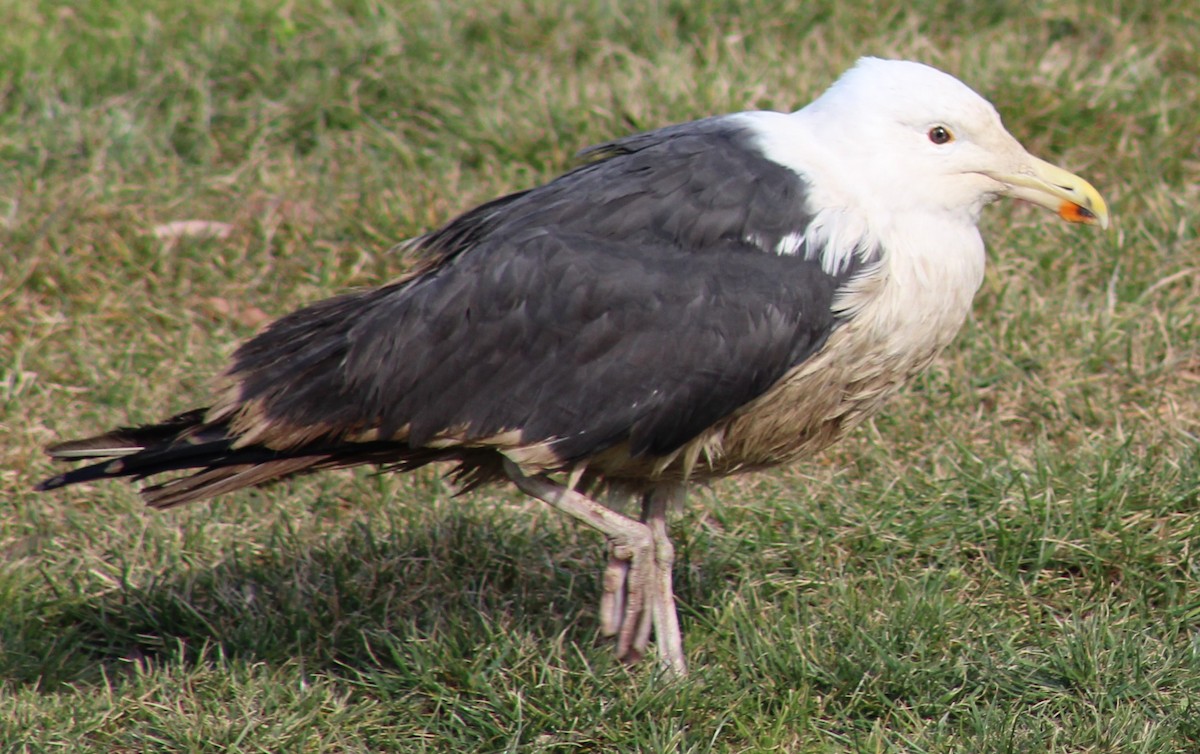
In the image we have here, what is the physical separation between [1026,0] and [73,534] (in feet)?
14.6

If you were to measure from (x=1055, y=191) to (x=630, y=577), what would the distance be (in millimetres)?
1406

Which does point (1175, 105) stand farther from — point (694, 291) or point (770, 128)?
point (694, 291)

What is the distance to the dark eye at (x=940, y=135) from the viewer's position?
375cm

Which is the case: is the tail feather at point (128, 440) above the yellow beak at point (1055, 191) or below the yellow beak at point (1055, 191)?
below

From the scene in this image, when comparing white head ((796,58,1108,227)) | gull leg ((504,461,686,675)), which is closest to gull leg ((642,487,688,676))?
gull leg ((504,461,686,675))

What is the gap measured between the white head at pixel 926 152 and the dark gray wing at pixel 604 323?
17cm

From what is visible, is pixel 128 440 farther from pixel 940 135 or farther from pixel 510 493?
pixel 940 135

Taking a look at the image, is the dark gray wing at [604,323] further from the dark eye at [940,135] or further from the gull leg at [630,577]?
the dark eye at [940,135]

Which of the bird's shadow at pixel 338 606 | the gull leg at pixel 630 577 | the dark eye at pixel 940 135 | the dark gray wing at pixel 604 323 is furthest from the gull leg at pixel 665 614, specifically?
the dark eye at pixel 940 135

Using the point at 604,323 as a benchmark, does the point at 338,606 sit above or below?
below

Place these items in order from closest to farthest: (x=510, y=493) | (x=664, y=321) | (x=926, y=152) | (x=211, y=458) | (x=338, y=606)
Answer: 1. (x=664, y=321)
2. (x=926, y=152)
3. (x=211, y=458)
4. (x=338, y=606)
5. (x=510, y=493)

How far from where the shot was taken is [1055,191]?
3.81 meters

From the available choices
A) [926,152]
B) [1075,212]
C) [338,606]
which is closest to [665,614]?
[338,606]

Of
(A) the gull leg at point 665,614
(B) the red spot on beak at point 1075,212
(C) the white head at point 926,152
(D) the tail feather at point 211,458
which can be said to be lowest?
(A) the gull leg at point 665,614
